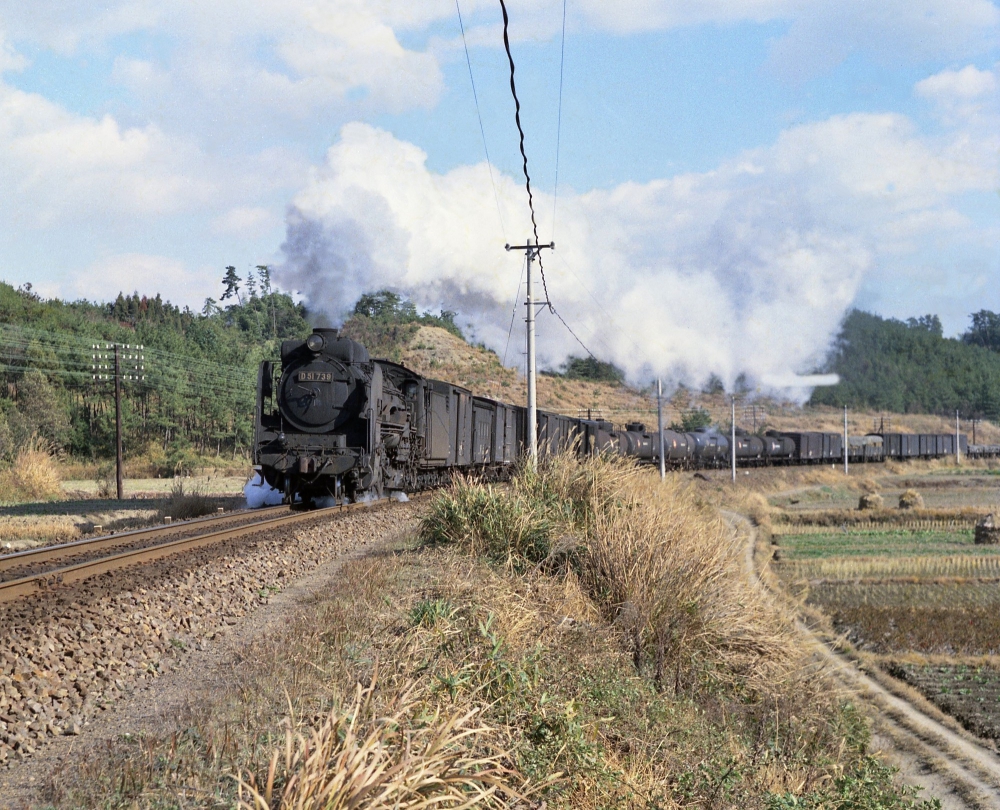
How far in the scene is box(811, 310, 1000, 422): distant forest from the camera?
148 metres

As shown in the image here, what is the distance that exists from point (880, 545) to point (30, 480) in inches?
1328

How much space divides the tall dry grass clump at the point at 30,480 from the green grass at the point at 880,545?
26.3m

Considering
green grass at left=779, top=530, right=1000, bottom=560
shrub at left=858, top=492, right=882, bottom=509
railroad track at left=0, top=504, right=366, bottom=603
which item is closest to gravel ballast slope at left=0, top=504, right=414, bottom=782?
railroad track at left=0, top=504, right=366, bottom=603

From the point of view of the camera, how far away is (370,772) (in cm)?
409

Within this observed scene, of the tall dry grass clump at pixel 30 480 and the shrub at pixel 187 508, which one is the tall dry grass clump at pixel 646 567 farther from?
the tall dry grass clump at pixel 30 480

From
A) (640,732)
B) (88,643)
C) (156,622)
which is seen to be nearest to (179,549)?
(156,622)

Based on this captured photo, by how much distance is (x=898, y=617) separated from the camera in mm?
26891

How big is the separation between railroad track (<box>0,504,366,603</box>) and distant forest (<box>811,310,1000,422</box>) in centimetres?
13331

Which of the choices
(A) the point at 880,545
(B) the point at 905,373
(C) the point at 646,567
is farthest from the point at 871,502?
(B) the point at 905,373

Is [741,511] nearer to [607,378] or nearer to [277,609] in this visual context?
[277,609]

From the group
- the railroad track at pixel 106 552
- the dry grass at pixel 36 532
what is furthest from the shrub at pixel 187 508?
the railroad track at pixel 106 552

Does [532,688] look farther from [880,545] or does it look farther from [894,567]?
[880,545]

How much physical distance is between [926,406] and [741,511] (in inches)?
4721

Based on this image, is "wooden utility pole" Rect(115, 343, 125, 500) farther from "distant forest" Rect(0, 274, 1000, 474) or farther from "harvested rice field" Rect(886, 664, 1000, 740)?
"harvested rice field" Rect(886, 664, 1000, 740)
